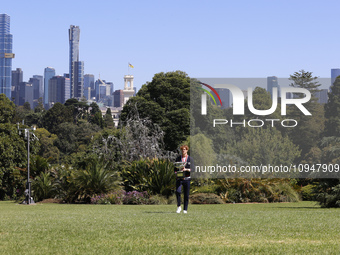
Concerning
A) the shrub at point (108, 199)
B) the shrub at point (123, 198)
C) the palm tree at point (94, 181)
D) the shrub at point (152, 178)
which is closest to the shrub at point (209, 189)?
the shrub at point (152, 178)

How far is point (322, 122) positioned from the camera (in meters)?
28.8

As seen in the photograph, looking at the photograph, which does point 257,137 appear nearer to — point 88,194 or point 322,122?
point 322,122

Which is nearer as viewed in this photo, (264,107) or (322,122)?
(322,122)

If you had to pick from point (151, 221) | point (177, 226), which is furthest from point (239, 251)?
point (151, 221)

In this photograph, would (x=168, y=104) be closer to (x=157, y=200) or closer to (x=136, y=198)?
(x=136, y=198)

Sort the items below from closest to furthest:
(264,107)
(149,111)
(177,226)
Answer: (177,226), (264,107), (149,111)

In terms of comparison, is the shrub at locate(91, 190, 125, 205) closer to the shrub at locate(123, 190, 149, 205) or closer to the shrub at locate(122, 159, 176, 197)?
the shrub at locate(123, 190, 149, 205)

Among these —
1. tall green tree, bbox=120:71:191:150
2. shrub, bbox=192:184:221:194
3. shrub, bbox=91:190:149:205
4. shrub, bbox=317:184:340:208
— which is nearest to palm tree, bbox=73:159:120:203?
shrub, bbox=91:190:149:205

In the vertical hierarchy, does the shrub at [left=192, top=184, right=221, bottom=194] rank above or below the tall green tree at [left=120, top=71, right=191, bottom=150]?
below

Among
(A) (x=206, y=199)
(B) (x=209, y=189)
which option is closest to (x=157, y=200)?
(A) (x=206, y=199)

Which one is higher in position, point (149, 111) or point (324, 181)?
point (149, 111)

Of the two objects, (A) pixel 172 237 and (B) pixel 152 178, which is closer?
(A) pixel 172 237

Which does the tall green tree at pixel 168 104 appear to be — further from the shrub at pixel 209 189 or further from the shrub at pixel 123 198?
the shrub at pixel 123 198

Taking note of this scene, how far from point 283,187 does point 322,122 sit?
13.4 feet
